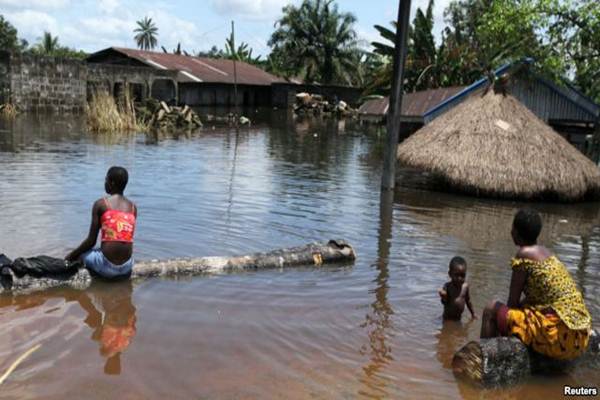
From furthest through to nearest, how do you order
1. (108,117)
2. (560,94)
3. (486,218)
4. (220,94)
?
(220,94) < (108,117) < (560,94) < (486,218)

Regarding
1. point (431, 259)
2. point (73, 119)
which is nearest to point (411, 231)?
point (431, 259)

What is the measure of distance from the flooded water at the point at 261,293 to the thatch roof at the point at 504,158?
44 cm

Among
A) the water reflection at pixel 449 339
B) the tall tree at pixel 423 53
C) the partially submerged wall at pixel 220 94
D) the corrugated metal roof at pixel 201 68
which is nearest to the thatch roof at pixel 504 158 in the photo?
the water reflection at pixel 449 339

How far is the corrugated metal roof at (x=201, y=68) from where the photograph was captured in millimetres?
41906

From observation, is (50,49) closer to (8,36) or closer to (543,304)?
(8,36)

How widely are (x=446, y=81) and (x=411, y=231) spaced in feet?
69.1

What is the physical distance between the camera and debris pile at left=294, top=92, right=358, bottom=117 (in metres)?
49.1

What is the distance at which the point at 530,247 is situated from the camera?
470 cm

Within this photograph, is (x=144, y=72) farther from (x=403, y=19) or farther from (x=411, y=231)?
(x=411, y=231)

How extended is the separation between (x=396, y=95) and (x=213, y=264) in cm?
721

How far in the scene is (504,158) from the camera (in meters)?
13.7

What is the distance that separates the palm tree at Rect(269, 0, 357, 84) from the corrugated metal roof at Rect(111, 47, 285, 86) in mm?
3004

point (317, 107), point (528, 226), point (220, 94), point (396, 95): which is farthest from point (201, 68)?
point (528, 226)

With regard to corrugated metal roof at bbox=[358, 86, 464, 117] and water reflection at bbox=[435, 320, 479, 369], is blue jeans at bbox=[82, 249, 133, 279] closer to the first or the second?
water reflection at bbox=[435, 320, 479, 369]
